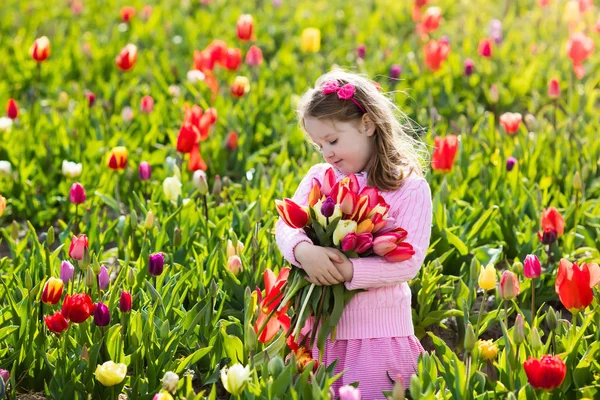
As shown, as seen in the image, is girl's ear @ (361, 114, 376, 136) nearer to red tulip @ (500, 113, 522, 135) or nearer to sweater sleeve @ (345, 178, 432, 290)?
sweater sleeve @ (345, 178, 432, 290)

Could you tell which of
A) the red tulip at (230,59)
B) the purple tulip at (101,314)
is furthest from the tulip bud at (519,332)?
the red tulip at (230,59)

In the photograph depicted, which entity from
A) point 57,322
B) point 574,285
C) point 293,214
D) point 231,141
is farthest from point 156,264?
point 231,141

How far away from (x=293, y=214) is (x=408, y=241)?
35 cm

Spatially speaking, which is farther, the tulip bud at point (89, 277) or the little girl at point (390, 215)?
the tulip bud at point (89, 277)

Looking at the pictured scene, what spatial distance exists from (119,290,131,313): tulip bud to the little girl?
0.45 metres

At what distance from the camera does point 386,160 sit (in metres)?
2.84

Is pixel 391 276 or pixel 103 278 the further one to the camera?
pixel 103 278

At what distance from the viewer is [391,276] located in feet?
8.84

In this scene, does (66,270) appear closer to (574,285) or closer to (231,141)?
(574,285)

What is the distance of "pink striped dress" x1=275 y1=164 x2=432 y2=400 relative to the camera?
9.04 feet

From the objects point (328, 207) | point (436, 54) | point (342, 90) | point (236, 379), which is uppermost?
point (342, 90)

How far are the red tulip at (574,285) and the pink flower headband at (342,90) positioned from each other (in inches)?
28.1

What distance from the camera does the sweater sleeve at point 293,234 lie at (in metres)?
2.72

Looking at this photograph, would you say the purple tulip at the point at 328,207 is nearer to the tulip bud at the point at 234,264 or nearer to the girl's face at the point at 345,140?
the girl's face at the point at 345,140
